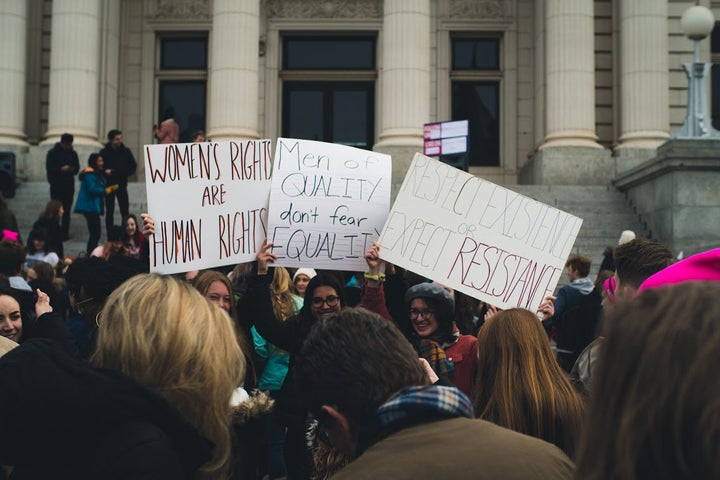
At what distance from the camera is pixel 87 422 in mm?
2535

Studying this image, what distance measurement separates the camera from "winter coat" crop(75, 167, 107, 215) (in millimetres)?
16094

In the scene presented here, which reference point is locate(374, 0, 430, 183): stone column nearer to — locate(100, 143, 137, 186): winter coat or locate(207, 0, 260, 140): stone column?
locate(207, 0, 260, 140): stone column

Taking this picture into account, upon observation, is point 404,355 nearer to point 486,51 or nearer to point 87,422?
point 87,422

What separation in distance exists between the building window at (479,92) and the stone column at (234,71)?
6.23 meters

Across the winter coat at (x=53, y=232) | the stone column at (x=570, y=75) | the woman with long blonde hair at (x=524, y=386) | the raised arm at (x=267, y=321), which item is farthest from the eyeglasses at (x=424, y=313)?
the stone column at (x=570, y=75)

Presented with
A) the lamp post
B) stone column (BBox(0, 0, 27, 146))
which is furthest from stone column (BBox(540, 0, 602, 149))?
stone column (BBox(0, 0, 27, 146))

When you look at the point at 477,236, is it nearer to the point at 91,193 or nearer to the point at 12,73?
the point at 91,193

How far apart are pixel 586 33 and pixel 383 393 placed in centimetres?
2195

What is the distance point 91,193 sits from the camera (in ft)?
53.4

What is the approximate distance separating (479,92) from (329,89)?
4.20 m

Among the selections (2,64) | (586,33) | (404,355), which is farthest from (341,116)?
(404,355)

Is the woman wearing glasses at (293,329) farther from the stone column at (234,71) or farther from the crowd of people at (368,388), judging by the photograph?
the stone column at (234,71)

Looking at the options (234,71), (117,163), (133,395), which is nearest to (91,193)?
(117,163)

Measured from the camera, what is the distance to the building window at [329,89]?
26766 mm
